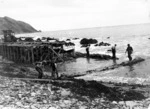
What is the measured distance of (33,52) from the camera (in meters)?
27.6

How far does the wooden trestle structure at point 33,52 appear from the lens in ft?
88.0

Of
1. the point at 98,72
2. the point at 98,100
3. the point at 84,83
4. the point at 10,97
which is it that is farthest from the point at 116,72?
the point at 10,97

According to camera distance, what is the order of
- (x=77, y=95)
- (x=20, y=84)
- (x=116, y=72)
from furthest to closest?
(x=116, y=72) → (x=20, y=84) → (x=77, y=95)

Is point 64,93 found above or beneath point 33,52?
beneath

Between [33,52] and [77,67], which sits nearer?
[77,67]

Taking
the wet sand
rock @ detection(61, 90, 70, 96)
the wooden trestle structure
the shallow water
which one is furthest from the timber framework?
rock @ detection(61, 90, 70, 96)

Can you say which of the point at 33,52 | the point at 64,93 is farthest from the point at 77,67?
the point at 64,93

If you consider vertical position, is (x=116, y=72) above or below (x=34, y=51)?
below

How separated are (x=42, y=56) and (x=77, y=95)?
17.1 meters

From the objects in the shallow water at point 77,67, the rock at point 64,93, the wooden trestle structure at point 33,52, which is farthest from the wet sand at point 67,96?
the wooden trestle structure at point 33,52

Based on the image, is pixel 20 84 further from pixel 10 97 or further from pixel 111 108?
pixel 111 108

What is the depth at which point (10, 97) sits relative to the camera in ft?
33.2

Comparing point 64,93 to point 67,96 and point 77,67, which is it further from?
point 77,67

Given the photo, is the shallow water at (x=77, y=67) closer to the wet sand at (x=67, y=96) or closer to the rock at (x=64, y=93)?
the wet sand at (x=67, y=96)
